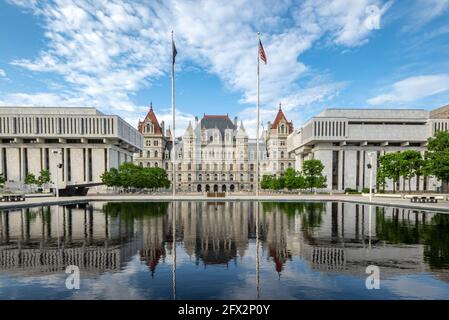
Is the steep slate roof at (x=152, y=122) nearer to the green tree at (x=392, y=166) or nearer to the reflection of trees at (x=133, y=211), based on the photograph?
the reflection of trees at (x=133, y=211)

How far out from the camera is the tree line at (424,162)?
37438mm

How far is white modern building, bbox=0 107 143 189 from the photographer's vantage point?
73.9m

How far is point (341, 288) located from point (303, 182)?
193 feet

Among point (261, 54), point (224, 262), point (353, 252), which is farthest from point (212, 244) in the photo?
point (261, 54)

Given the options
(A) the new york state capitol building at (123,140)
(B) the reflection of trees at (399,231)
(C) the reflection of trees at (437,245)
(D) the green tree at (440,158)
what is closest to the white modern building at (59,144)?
(A) the new york state capitol building at (123,140)

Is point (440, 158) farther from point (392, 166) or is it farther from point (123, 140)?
point (123, 140)

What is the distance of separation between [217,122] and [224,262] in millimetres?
97836

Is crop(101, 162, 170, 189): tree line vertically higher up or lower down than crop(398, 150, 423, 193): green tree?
lower down

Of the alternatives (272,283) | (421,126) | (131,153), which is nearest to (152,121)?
(131,153)

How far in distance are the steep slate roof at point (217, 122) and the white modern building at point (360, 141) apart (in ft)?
115

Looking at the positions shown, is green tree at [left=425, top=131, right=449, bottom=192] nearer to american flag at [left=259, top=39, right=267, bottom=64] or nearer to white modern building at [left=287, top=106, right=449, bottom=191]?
american flag at [left=259, top=39, right=267, bottom=64]

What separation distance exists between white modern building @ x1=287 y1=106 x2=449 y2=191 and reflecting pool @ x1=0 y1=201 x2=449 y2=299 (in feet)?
215

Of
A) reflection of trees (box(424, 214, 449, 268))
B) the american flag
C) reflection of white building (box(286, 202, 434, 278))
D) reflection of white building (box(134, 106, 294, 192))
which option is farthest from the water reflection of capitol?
reflection of white building (box(134, 106, 294, 192))
